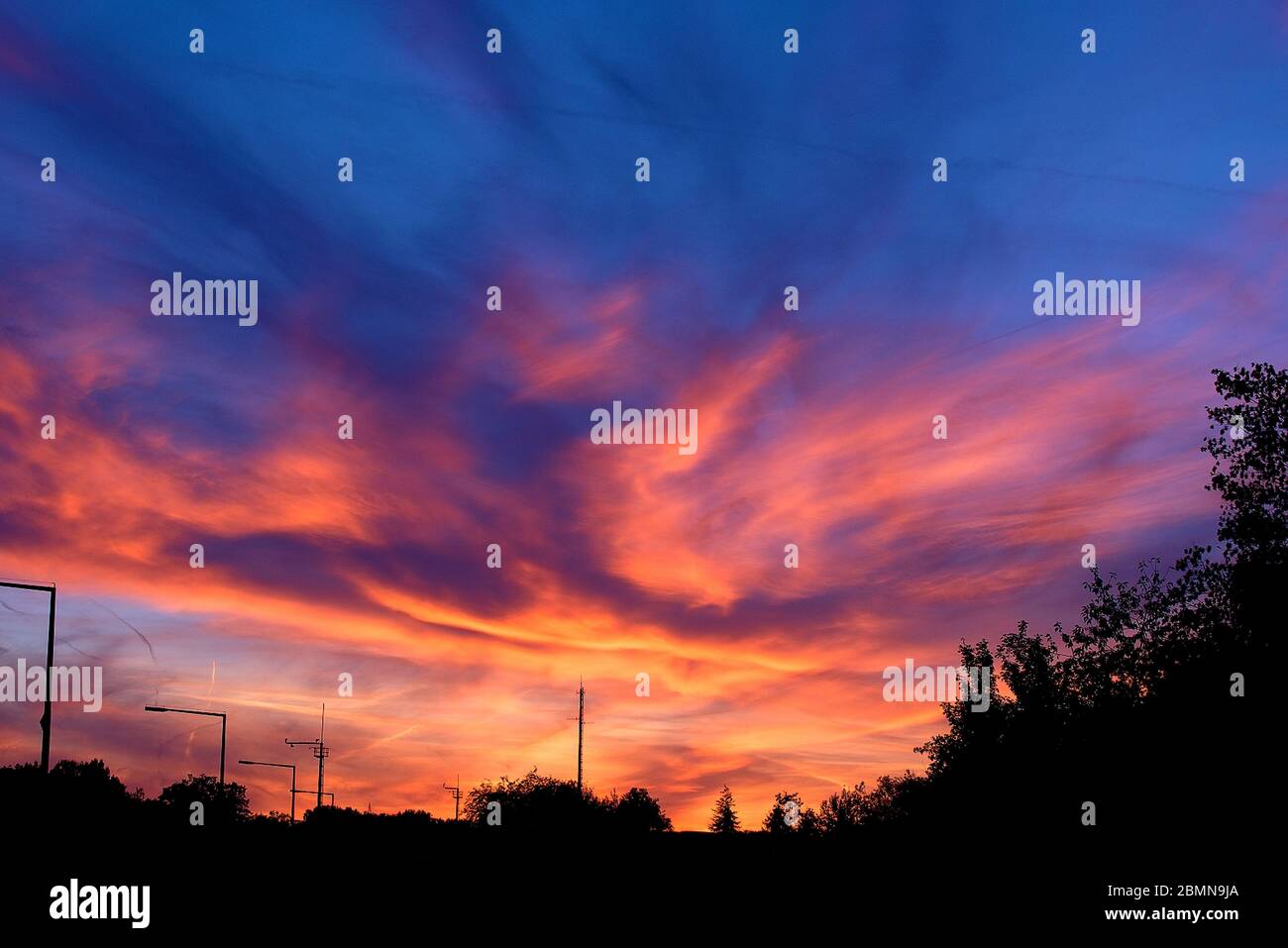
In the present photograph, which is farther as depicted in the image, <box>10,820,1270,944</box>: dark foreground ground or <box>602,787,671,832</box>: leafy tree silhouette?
<box>602,787,671,832</box>: leafy tree silhouette

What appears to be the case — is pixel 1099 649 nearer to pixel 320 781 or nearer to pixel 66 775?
pixel 320 781

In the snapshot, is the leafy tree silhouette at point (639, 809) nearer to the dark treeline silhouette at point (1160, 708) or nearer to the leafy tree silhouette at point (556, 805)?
the leafy tree silhouette at point (556, 805)

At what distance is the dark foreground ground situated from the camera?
3006 cm

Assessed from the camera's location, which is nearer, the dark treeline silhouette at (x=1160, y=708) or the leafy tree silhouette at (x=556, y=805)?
the dark treeline silhouette at (x=1160, y=708)

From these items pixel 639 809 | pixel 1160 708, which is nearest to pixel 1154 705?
pixel 1160 708

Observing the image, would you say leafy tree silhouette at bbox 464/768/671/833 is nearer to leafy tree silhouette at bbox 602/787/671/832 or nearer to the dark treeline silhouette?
leafy tree silhouette at bbox 602/787/671/832
